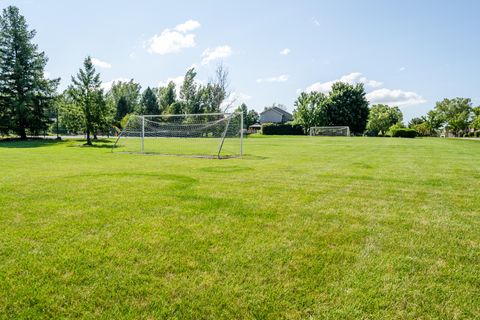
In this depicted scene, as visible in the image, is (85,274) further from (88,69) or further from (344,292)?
(88,69)

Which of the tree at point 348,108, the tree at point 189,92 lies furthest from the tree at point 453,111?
the tree at point 189,92

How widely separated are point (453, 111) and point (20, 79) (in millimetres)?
82277

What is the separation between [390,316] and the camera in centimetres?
213

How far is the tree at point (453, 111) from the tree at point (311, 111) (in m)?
37.4

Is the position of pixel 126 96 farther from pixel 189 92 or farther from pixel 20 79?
pixel 20 79

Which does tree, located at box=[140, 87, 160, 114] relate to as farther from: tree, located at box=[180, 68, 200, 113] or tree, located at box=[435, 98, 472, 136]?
tree, located at box=[435, 98, 472, 136]

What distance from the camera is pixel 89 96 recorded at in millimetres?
23969

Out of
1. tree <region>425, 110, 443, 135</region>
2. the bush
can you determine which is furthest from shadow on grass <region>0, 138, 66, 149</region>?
tree <region>425, 110, 443, 135</region>

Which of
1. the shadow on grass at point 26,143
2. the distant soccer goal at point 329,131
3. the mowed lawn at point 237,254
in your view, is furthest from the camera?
the distant soccer goal at point 329,131

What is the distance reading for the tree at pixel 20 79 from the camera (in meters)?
29.1

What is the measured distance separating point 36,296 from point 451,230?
14.2ft

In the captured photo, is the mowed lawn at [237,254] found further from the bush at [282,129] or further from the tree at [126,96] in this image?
the tree at [126,96]

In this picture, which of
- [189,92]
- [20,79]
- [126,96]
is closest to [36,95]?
[20,79]

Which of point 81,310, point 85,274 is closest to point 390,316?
point 81,310
